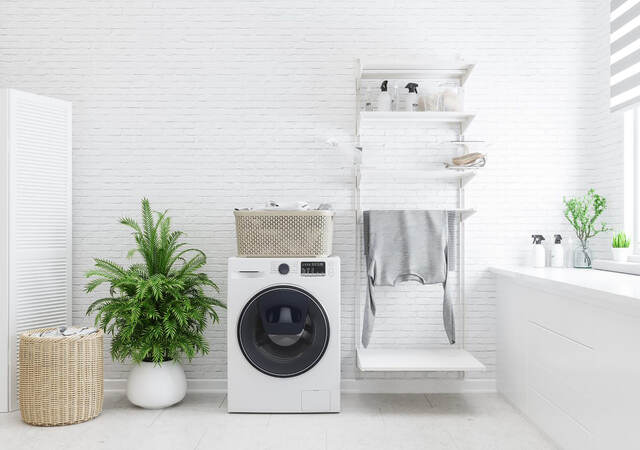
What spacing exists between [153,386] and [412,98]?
218 centimetres

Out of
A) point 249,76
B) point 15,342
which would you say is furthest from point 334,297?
point 15,342

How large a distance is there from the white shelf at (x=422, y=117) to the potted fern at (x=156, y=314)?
1277mm

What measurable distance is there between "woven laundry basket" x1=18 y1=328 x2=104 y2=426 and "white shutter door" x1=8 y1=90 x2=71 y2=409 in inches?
10.9

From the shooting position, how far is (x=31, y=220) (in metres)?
2.88

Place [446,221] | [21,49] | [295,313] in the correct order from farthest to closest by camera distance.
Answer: [21,49] → [446,221] → [295,313]

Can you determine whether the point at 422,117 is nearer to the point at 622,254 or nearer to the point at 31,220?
the point at 622,254

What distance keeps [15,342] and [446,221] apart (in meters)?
2.49

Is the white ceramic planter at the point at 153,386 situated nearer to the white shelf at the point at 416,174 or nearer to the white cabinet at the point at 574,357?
the white shelf at the point at 416,174

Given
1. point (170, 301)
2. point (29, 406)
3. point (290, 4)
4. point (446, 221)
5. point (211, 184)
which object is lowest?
point (29, 406)

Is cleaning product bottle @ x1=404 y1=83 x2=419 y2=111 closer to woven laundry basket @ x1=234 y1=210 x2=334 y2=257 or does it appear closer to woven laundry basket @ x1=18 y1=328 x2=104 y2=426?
woven laundry basket @ x1=234 y1=210 x2=334 y2=257

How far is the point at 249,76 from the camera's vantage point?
3.21 m

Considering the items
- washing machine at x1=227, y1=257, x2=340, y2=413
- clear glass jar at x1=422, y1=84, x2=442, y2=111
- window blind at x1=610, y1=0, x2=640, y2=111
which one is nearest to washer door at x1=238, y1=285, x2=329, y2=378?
washing machine at x1=227, y1=257, x2=340, y2=413

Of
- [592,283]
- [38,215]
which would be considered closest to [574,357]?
[592,283]

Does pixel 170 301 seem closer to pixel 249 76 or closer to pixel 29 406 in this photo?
pixel 29 406
